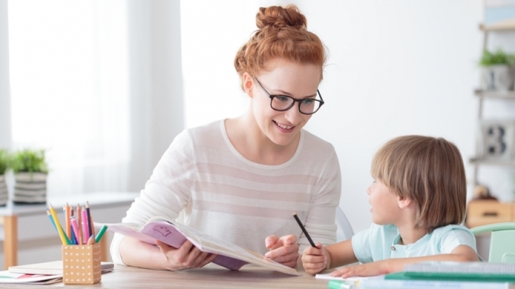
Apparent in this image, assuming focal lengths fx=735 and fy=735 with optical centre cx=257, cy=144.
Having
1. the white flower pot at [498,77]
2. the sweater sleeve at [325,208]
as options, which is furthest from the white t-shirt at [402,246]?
the white flower pot at [498,77]

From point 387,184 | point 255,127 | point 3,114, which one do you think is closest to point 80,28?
point 3,114

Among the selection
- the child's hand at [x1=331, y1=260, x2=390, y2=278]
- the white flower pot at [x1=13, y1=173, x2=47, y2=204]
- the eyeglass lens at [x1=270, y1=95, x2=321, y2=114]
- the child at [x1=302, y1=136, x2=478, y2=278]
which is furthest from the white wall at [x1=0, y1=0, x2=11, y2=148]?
the child's hand at [x1=331, y1=260, x2=390, y2=278]

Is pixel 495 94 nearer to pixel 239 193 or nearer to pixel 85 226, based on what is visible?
pixel 239 193

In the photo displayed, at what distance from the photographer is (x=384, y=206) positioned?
1.54 meters

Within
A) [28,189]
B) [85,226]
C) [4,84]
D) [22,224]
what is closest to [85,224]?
[85,226]

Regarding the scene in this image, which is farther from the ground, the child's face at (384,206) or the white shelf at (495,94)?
the white shelf at (495,94)

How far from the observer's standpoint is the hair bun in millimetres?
1870

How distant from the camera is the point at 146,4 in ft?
15.2

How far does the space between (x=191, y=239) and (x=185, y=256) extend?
147 millimetres

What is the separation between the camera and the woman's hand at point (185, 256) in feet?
4.73

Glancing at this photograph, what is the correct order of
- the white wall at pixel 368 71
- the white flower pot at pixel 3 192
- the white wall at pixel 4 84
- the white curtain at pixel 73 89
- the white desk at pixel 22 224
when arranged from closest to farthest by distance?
the white desk at pixel 22 224, the white flower pot at pixel 3 192, the white wall at pixel 4 84, the white curtain at pixel 73 89, the white wall at pixel 368 71

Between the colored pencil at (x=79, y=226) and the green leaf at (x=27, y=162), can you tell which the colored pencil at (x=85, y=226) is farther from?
the green leaf at (x=27, y=162)

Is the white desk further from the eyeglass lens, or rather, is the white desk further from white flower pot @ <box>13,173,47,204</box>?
the eyeglass lens

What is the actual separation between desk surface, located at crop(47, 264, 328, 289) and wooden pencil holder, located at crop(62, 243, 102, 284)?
0.05 feet
